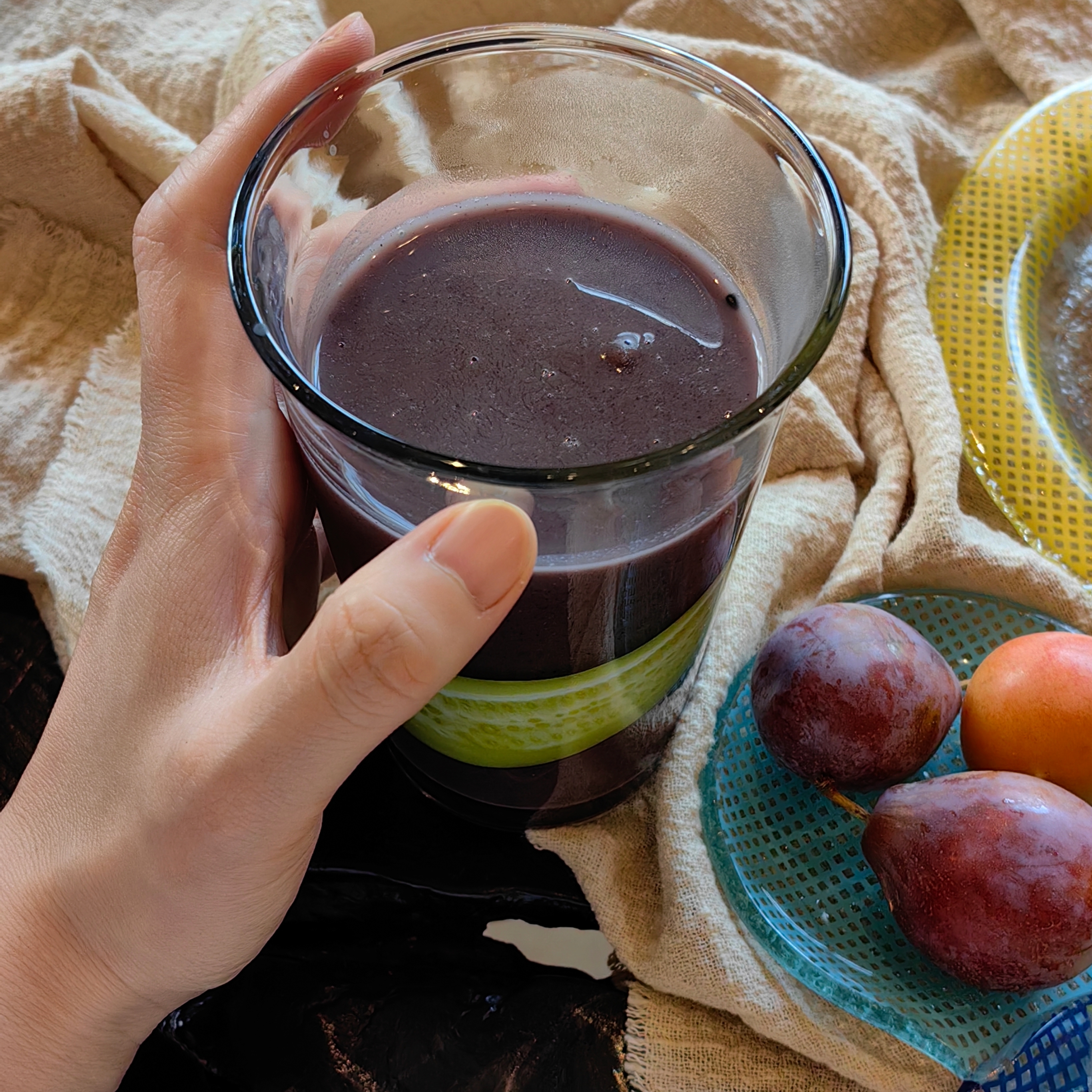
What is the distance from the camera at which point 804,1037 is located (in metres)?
0.82

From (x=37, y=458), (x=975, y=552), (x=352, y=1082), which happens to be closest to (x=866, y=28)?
(x=975, y=552)

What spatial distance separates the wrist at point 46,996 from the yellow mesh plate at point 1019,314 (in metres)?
0.84

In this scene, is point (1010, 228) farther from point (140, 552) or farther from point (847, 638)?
point (140, 552)

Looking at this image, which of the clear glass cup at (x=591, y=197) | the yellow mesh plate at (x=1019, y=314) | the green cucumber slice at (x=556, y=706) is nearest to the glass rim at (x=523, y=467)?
the clear glass cup at (x=591, y=197)

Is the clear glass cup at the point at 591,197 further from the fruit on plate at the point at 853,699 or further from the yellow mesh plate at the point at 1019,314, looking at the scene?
the yellow mesh plate at the point at 1019,314

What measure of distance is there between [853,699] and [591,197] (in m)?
0.40

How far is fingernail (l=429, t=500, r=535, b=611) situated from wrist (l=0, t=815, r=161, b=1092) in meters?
0.40

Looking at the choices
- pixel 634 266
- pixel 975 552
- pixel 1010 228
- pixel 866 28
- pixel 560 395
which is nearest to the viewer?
pixel 560 395

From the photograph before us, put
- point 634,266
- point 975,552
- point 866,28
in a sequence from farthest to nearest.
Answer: point 866,28 < point 975,552 < point 634,266

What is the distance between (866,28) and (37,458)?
103 cm

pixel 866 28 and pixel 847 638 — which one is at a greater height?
pixel 866 28

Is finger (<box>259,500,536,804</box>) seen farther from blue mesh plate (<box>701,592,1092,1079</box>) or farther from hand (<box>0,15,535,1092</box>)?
blue mesh plate (<box>701,592,1092,1079</box>)

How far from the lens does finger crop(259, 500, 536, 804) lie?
1.77 feet

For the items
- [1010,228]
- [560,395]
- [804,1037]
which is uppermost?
[560,395]
